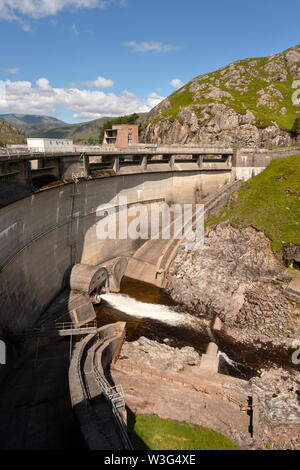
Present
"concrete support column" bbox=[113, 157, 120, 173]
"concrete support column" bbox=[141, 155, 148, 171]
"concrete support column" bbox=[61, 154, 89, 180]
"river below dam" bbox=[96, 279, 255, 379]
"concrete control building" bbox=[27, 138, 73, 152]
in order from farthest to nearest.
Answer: "concrete support column" bbox=[141, 155, 148, 171] → "concrete support column" bbox=[113, 157, 120, 173] → "concrete support column" bbox=[61, 154, 89, 180] → "concrete control building" bbox=[27, 138, 73, 152] → "river below dam" bbox=[96, 279, 255, 379]

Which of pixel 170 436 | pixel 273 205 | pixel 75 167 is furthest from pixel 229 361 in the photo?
pixel 273 205

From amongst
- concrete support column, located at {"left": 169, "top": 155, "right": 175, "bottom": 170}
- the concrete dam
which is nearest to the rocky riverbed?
the concrete dam

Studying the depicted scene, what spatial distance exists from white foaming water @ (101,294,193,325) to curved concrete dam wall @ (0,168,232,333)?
6610 mm

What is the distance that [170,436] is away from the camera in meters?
15.4

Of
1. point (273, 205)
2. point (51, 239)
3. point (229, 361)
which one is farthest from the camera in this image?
point (273, 205)

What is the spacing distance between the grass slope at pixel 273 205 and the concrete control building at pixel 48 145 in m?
23.9

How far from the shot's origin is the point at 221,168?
5362 cm

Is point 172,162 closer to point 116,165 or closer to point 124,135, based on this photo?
point 116,165

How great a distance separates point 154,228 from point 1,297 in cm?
2935

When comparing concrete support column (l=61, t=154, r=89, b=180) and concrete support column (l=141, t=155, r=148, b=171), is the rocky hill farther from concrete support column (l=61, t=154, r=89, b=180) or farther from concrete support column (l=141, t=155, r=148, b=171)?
concrete support column (l=61, t=154, r=89, b=180)

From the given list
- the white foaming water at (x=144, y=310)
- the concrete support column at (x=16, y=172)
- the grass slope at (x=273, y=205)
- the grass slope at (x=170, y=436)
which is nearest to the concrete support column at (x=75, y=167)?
the concrete support column at (x=16, y=172)

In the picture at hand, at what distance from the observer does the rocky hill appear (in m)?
75.8

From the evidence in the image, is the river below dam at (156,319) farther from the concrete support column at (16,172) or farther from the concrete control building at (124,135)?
the concrete control building at (124,135)

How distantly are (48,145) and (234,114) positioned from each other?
64689mm
